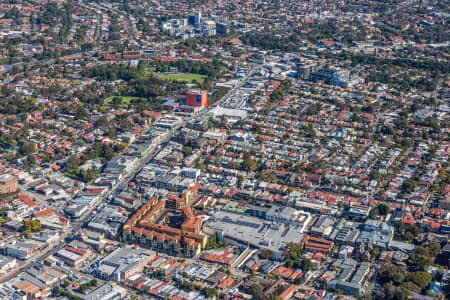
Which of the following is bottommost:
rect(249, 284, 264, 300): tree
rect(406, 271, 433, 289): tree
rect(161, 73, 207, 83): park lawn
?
rect(249, 284, 264, 300): tree

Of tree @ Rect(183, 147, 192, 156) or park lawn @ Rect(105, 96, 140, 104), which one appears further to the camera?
park lawn @ Rect(105, 96, 140, 104)

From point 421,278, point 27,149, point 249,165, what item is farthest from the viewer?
point 27,149

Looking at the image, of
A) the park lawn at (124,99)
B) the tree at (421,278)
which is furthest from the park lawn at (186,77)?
the tree at (421,278)

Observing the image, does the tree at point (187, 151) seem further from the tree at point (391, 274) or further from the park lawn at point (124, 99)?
the tree at point (391, 274)

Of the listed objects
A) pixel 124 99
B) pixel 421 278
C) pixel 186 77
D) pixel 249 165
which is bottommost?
pixel 421 278

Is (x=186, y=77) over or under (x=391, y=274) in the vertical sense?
over

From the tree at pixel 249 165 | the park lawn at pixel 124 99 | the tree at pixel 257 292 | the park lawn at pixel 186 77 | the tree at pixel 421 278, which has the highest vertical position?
the park lawn at pixel 186 77

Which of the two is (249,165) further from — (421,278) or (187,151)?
(421,278)

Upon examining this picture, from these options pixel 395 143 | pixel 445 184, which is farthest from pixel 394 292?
pixel 395 143

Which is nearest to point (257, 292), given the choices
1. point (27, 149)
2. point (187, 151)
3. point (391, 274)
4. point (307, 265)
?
point (307, 265)

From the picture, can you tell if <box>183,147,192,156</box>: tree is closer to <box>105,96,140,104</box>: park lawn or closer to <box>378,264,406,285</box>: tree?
<box>105,96,140,104</box>: park lawn

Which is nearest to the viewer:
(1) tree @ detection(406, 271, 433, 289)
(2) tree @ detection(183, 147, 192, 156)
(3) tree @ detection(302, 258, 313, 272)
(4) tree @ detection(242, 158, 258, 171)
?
(1) tree @ detection(406, 271, 433, 289)

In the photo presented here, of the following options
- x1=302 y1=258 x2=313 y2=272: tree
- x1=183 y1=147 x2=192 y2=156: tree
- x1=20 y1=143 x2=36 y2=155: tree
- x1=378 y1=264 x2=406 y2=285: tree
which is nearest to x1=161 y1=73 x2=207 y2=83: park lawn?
x1=183 y1=147 x2=192 y2=156: tree
